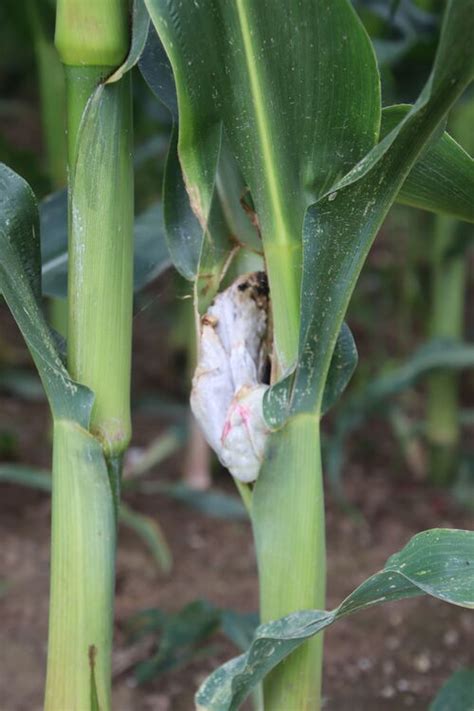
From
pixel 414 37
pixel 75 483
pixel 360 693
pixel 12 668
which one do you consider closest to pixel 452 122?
pixel 414 37

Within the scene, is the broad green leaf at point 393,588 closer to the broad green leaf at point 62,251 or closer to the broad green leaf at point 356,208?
the broad green leaf at point 356,208

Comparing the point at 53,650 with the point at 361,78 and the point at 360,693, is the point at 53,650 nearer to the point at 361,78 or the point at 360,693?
the point at 361,78

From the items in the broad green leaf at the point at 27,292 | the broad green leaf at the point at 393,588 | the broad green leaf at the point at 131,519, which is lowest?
the broad green leaf at the point at 131,519

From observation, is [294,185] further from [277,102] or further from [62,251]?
[62,251]

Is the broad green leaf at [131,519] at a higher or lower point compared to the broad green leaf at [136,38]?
lower

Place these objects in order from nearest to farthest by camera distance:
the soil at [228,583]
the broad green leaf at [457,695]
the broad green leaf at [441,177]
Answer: the broad green leaf at [441,177] < the broad green leaf at [457,695] < the soil at [228,583]

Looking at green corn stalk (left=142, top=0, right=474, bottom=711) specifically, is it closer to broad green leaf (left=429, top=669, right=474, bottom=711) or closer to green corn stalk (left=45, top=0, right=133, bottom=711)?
green corn stalk (left=45, top=0, right=133, bottom=711)

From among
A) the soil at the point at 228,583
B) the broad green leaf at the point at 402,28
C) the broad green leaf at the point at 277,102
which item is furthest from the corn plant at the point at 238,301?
the broad green leaf at the point at 402,28
